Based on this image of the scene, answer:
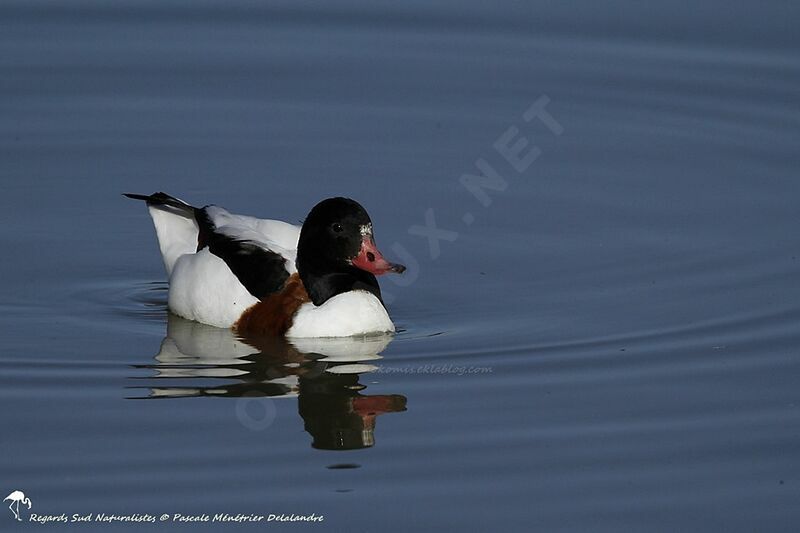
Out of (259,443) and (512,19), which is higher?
(512,19)

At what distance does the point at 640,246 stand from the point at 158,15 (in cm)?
727

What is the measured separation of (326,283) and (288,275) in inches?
11.8

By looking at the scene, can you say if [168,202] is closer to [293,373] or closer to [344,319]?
[344,319]

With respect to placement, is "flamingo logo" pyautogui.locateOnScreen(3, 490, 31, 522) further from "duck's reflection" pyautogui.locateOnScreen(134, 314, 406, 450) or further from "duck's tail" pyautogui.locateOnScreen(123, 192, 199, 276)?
"duck's tail" pyautogui.locateOnScreen(123, 192, 199, 276)

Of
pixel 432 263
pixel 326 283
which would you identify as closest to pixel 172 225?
pixel 326 283

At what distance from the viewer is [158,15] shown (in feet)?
57.3

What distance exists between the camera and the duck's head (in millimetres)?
10867

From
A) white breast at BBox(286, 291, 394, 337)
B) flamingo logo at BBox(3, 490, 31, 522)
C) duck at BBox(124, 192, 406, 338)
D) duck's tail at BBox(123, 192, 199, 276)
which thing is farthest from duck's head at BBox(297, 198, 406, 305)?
flamingo logo at BBox(3, 490, 31, 522)

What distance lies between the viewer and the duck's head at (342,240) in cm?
1087

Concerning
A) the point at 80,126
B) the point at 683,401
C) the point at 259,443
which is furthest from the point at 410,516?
the point at 80,126

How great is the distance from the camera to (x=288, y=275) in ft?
36.9

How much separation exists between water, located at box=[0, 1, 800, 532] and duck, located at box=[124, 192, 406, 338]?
0.21 m

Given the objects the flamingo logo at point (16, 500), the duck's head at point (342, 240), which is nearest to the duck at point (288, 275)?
the duck's head at point (342, 240)

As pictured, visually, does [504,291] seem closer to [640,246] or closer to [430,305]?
[430,305]
